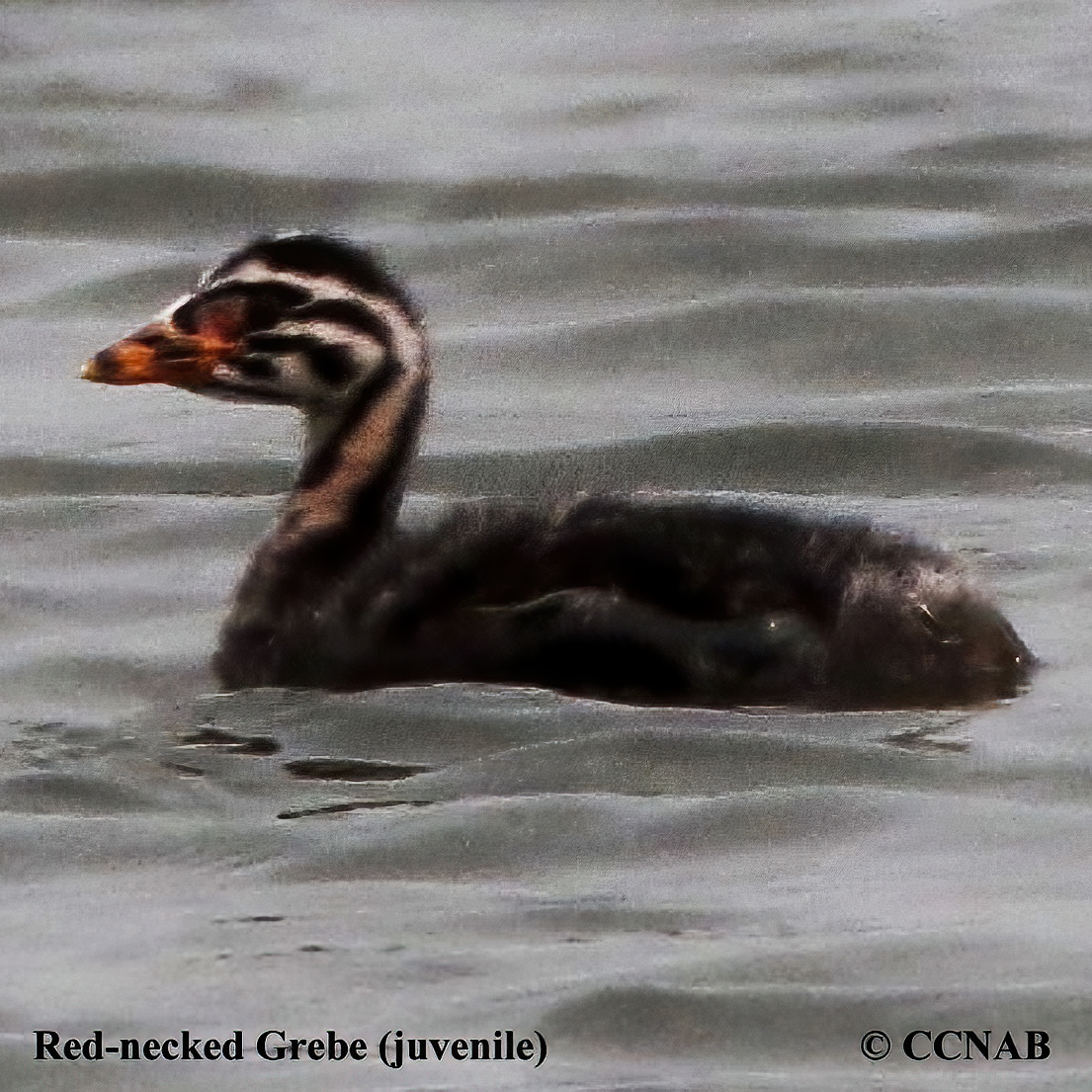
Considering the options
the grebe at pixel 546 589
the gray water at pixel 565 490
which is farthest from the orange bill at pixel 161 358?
the gray water at pixel 565 490

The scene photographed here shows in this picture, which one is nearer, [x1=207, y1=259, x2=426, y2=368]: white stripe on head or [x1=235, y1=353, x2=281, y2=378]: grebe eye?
[x1=207, y1=259, x2=426, y2=368]: white stripe on head

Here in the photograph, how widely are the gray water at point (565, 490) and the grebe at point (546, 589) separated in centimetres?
11

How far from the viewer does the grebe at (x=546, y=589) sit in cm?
1071

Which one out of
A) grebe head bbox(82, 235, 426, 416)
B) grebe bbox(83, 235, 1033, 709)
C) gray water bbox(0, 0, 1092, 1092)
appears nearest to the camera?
gray water bbox(0, 0, 1092, 1092)

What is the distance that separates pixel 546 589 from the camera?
424 inches

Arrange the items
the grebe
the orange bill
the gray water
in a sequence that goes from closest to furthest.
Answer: the gray water
the grebe
the orange bill

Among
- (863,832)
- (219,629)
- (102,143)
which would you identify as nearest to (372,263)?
(219,629)

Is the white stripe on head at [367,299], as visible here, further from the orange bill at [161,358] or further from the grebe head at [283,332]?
the orange bill at [161,358]

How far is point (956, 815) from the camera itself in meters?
10.3

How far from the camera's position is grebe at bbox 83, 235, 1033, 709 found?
10.7 meters

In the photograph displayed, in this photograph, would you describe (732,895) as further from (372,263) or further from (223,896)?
(372,263)

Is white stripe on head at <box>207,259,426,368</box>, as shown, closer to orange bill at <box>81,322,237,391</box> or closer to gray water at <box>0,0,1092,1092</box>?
orange bill at <box>81,322,237,391</box>

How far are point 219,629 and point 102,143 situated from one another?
6294 mm

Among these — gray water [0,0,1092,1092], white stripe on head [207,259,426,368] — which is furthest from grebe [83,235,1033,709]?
gray water [0,0,1092,1092]
